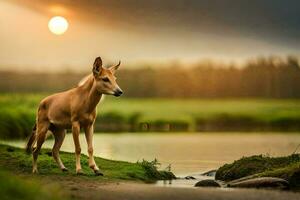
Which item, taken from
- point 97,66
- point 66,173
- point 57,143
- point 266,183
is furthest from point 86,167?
point 266,183

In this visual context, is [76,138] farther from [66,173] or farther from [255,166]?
[255,166]

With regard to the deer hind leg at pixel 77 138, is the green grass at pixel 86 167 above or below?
below

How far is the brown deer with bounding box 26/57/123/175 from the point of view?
19984mm

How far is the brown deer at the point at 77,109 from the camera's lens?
20.0 meters

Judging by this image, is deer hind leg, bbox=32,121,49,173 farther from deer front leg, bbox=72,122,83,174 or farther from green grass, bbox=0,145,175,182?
deer front leg, bbox=72,122,83,174

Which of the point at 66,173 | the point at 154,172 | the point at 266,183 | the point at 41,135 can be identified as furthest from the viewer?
the point at 154,172

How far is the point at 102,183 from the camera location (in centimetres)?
1850

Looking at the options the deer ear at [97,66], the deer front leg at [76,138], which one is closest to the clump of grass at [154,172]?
the deer front leg at [76,138]

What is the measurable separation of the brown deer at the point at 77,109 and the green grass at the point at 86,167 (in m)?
0.49

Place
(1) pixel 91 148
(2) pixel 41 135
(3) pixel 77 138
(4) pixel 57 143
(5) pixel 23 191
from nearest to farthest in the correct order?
(5) pixel 23 191 → (1) pixel 91 148 → (3) pixel 77 138 → (2) pixel 41 135 → (4) pixel 57 143

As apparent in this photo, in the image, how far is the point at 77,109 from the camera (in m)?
20.3

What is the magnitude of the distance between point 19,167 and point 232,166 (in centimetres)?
593

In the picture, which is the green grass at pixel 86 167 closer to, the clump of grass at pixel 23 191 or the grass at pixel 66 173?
the grass at pixel 66 173

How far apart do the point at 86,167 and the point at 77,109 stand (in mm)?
2314
